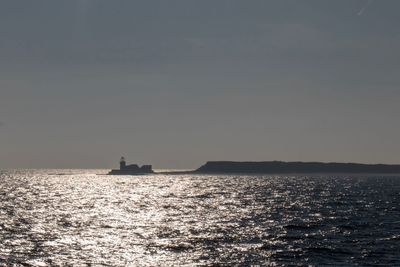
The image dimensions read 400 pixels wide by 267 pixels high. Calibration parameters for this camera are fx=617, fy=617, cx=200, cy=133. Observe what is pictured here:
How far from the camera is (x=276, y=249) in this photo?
58688mm

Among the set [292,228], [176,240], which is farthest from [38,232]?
[292,228]

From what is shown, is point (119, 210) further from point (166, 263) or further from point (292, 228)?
point (166, 263)

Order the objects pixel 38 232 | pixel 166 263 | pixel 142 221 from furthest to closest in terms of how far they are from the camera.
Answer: pixel 142 221 < pixel 38 232 < pixel 166 263

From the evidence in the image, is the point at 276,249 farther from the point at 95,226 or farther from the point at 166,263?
the point at 95,226

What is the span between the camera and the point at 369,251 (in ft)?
189

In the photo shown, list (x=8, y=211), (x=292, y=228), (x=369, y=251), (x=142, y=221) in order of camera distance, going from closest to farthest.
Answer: (x=369, y=251) → (x=292, y=228) → (x=142, y=221) → (x=8, y=211)

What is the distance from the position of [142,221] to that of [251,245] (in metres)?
27.9

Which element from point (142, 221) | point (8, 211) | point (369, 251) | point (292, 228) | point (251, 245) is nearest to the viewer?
Answer: point (369, 251)

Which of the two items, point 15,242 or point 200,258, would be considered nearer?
point 200,258

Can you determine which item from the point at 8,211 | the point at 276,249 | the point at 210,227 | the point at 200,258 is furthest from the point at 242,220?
the point at 8,211

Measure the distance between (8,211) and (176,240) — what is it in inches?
1899

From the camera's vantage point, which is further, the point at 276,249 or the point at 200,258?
the point at 276,249

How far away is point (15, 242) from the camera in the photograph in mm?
62406

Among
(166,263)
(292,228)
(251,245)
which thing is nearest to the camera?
(166,263)
